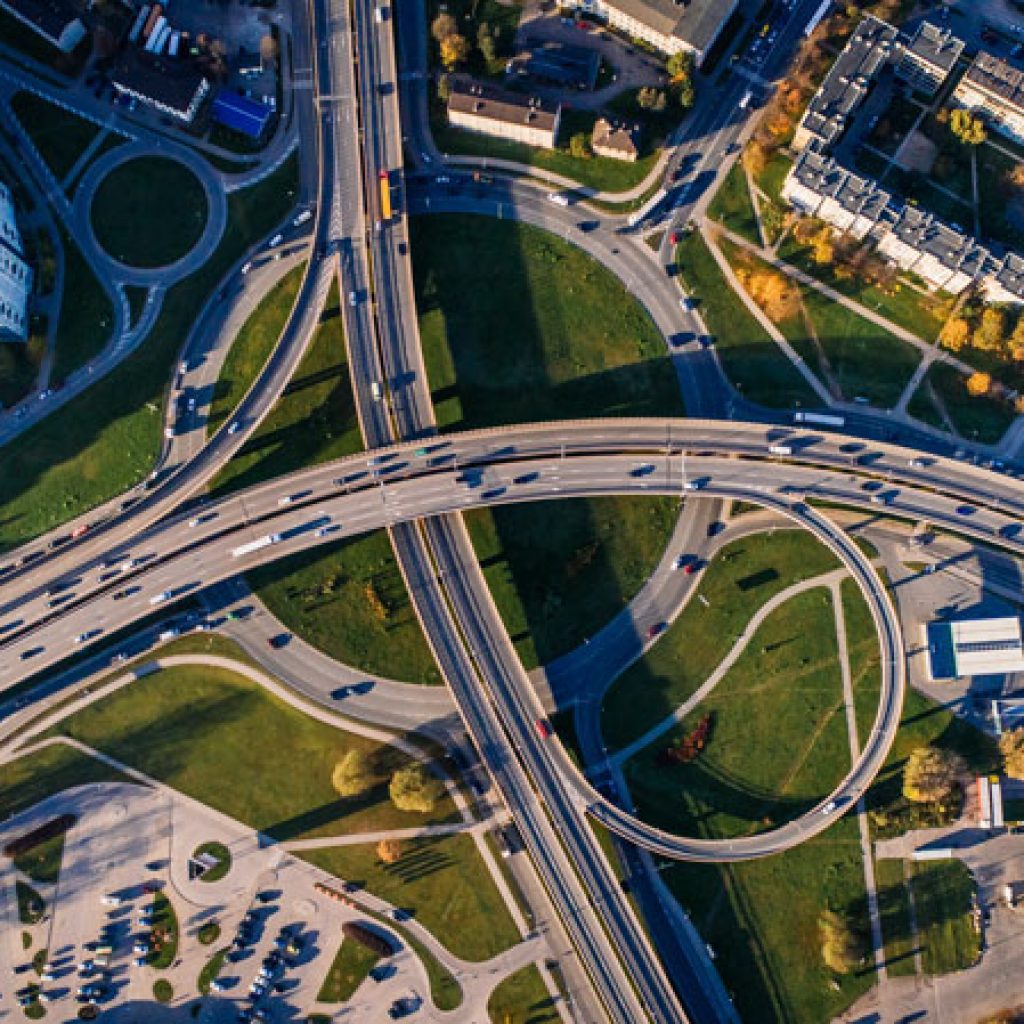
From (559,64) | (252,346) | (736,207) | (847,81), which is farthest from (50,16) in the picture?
(847,81)

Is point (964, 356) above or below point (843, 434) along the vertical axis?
above

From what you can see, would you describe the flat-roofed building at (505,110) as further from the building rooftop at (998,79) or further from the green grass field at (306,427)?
the building rooftop at (998,79)

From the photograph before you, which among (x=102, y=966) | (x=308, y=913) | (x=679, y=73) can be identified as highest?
(x=679, y=73)

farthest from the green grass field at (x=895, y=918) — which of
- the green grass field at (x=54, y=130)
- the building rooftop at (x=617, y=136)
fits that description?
the green grass field at (x=54, y=130)

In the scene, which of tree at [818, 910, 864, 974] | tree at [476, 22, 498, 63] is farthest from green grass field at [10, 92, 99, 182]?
tree at [818, 910, 864, 974]

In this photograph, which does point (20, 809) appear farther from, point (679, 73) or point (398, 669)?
point (679, 73)

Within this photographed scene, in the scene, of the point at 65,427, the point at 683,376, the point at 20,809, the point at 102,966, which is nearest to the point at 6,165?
the point at 65,427

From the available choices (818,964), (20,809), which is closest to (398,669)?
(20,809)

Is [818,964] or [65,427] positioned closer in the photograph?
[818,964]
